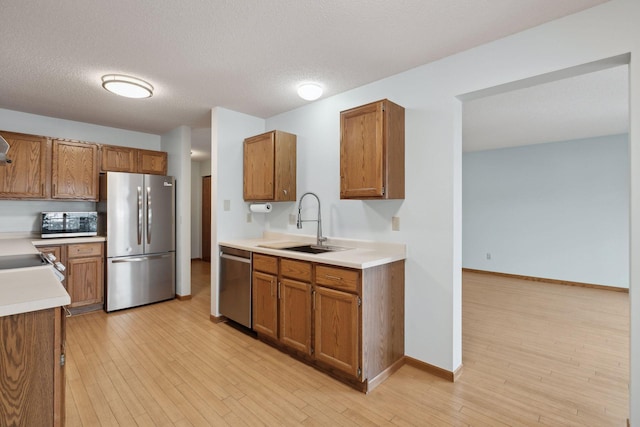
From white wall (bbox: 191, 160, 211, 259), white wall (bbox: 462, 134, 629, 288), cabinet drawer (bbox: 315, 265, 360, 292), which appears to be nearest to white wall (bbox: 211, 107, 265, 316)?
cabinet drawer (bbox: 315, 265, 360, 292)

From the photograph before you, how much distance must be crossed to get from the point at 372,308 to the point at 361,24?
1.97 metres

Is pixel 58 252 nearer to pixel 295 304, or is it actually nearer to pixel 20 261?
pixel 20 261

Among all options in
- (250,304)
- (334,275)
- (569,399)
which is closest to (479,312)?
(569,399)

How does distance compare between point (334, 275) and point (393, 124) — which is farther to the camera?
point (393, 124)

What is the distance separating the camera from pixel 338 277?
229 cm

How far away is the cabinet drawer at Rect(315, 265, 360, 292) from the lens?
2189 millimetres

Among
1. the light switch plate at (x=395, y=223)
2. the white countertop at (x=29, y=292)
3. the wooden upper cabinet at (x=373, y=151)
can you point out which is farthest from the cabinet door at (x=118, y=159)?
the light switch plate at (x=395, y=223)

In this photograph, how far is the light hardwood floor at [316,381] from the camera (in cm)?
193

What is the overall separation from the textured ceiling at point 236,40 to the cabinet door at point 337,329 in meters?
1.86

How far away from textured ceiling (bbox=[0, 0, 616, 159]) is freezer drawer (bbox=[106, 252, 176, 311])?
207cm

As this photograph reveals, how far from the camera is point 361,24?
199 cm

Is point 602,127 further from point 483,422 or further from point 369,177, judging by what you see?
point 483,422

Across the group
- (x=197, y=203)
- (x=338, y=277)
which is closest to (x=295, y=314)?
(x=338, y=277)

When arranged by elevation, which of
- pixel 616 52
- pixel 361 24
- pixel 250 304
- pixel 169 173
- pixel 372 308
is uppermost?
pixel 361 24
